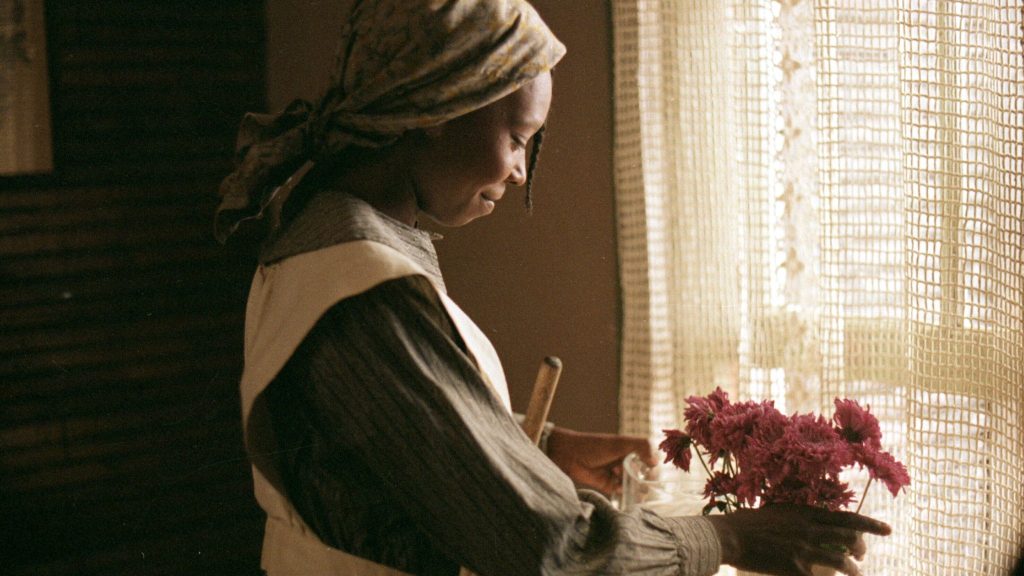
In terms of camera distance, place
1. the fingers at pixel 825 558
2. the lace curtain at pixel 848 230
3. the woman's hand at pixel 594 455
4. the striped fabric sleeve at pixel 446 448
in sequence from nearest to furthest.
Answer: the striped fabric sleeve at pixel 446 448, the fingers at pixel 825 558, the lace curtain at pixel 848 230, the woman's hand at pixel 594 455

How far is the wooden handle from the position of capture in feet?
3.08

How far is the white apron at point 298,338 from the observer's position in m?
0.73

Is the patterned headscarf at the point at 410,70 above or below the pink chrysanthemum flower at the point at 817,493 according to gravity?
above

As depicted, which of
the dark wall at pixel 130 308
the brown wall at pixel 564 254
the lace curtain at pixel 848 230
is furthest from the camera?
the brown wall at pixel 564 254

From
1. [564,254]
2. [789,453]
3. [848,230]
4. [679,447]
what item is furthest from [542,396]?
[564,254]

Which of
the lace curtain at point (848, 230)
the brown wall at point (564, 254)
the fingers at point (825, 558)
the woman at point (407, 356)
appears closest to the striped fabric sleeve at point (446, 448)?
the woman at point (407, 356)

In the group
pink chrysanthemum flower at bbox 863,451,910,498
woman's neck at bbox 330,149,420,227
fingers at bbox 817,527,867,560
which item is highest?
woman's neck at bbox 330,149,420,227

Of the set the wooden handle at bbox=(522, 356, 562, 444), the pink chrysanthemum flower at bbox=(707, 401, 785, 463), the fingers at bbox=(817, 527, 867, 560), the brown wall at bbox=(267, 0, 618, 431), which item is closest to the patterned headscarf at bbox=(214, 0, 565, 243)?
the wooden handle at bbox=(522, 356, 562, 444)

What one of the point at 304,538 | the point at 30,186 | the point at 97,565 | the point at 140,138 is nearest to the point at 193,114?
the point at 140,138

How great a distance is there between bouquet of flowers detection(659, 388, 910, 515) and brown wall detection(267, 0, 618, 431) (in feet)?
2.28

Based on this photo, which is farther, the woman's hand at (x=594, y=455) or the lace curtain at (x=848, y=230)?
the woman's hand at (x=594, y=455)

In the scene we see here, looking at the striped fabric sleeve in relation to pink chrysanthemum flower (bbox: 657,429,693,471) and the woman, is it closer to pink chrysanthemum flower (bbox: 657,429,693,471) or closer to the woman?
the woman

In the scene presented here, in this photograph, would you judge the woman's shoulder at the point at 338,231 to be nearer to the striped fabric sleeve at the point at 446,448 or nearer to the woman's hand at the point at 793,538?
the striped fabric sleeve at the point at 446,448

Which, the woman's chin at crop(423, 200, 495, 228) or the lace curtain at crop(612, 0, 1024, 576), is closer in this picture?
the woman's chin at crop(423, 200, 495, 228)
